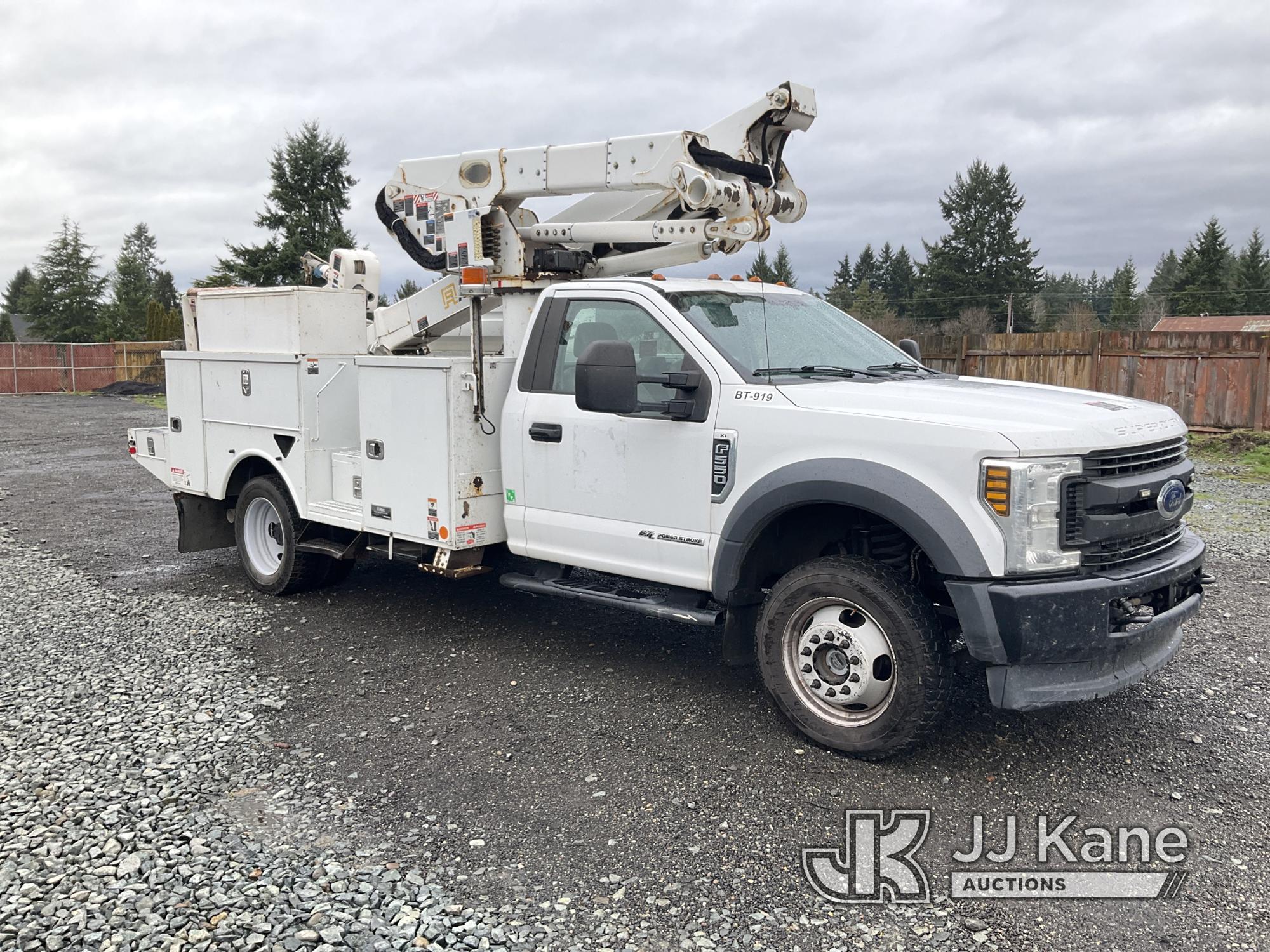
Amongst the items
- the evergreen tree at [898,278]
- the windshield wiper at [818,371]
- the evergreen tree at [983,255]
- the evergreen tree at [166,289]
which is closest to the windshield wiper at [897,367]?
the windshield wiper at [818,371]

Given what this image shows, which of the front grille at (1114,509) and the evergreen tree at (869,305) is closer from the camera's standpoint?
the front grille at (1114,509)

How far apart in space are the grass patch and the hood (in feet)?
35.9

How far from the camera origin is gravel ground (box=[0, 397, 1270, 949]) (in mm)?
3486

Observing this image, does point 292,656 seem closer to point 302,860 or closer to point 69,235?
point 302,860

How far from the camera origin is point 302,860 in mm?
3871

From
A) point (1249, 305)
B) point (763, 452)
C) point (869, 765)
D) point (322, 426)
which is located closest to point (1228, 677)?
point (869, 765)

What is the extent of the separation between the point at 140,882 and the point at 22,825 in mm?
815

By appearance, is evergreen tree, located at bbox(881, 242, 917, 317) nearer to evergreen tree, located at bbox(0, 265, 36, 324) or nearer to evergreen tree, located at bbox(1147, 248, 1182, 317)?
evergreen tree, located at bbox(1147, 248, 1182, 317)

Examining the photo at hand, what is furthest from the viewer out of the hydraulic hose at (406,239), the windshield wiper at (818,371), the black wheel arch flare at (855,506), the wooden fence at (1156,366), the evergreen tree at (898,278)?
the evergreen tree at (898,278)

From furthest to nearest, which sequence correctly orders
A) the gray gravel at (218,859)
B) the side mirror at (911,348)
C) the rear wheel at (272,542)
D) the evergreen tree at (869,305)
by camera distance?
1. the evergreen tree at (869,305)
2. the rear wheel at (272,542)
3. the side mirror at (911,348)
4. the gray gravel at (218,859)

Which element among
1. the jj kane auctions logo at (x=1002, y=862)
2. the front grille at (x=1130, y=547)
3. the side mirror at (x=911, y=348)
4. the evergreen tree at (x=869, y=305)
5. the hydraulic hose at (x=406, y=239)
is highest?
the evergreen tree at (x=869, y=305)

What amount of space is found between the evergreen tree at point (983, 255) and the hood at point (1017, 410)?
53159mm

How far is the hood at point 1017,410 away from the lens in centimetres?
421

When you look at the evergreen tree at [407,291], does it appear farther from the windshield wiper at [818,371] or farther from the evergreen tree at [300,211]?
the evergreen tree at [300,211]
